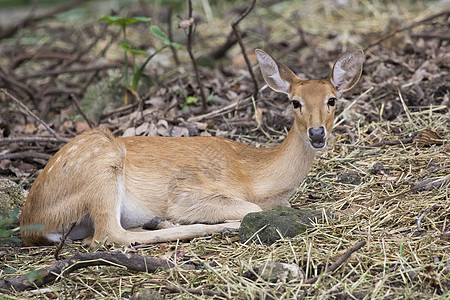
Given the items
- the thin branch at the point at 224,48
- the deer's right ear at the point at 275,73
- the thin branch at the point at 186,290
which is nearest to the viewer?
the thin branch at the point at 186,290

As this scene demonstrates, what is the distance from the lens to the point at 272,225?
439cm

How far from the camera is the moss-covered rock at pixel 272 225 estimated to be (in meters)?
4.36

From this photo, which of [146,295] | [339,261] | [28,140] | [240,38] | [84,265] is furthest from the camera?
[240,38]

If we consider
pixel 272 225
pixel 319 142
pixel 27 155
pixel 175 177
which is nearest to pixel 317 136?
pixel 319 142

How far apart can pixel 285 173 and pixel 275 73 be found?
35.3 inches

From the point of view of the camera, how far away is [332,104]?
5062mm

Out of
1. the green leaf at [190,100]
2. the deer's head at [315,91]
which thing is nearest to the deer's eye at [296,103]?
the deer's head at [315,91]

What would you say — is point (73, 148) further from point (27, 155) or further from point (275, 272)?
point (275, 272)

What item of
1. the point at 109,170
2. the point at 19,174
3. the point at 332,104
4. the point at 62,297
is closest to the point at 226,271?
the point at 62,297

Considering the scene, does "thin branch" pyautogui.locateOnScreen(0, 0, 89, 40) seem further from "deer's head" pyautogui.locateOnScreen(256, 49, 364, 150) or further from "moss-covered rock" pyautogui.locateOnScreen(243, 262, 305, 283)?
"moss-covered rock" pyautogui.locateOnScreen(243, 262, 305, 283)

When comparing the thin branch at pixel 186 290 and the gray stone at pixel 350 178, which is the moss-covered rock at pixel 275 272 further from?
the gray stone at pixel 350 178

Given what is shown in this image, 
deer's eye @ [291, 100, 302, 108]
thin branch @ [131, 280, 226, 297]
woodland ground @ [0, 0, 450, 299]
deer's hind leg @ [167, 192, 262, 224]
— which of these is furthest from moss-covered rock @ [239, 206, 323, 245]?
deer's eye @ [291, 100, 302, 108]

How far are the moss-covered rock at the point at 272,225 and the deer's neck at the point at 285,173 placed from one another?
2.42ft

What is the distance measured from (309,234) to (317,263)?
0.44m
